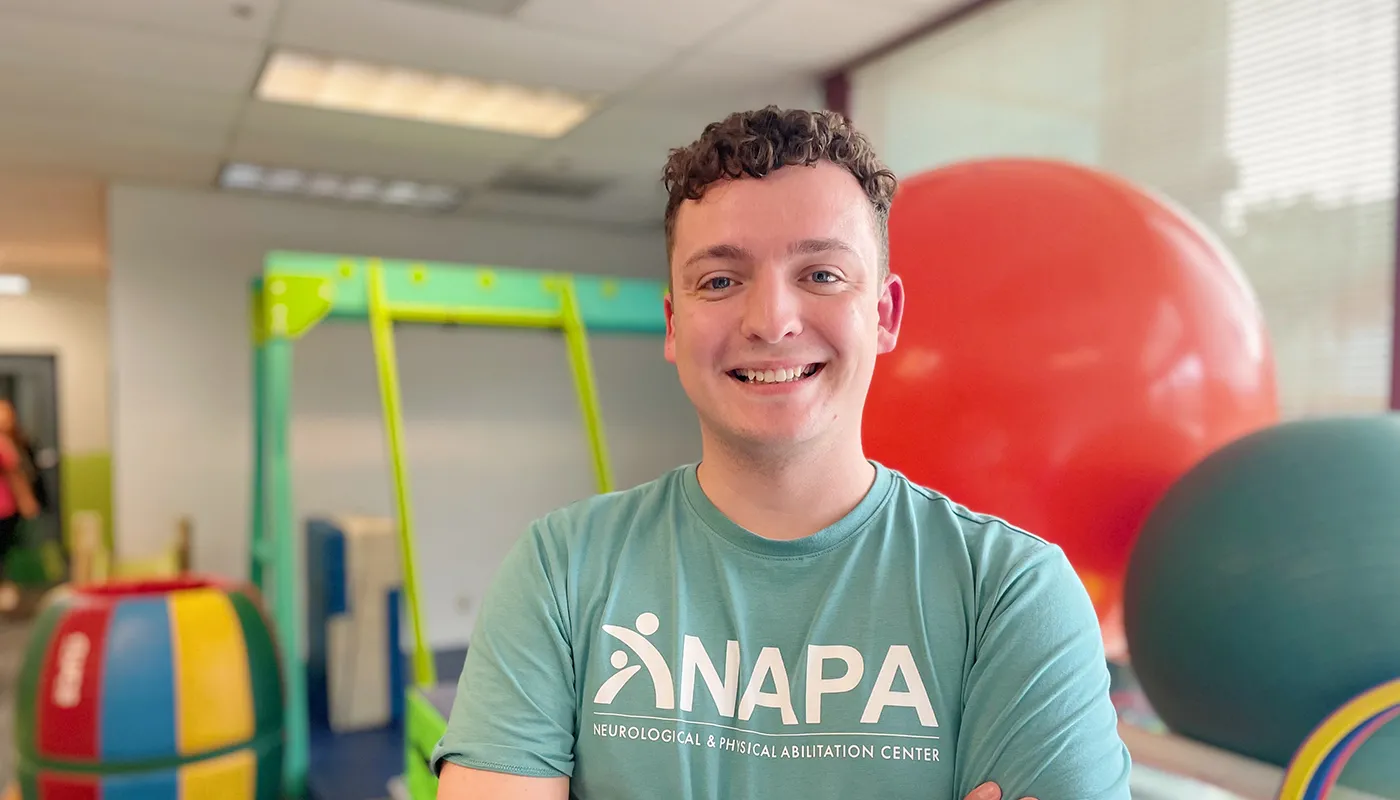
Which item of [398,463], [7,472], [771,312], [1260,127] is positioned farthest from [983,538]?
[7,472]

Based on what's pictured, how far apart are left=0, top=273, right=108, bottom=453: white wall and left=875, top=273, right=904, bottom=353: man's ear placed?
28.8ft

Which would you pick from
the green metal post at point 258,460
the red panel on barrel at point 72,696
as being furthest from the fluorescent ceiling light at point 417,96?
the red panel on barrel at point 72,696

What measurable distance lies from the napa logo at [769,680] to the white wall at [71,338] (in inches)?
345

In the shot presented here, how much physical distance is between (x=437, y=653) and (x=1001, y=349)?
453 centimetres

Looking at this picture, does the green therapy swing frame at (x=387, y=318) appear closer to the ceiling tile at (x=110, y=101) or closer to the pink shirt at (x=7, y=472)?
the ceiling tile at (x=110, y=101)

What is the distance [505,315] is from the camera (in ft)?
10.3

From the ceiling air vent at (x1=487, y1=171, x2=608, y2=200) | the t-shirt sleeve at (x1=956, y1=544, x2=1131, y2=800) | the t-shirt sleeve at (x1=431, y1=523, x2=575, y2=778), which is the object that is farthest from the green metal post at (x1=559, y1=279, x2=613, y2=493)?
the t-shirt sleeve at (x1=956, y1=544, x2=1131, y2=800)

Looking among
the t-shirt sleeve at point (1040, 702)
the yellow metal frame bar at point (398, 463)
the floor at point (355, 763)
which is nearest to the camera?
the t-shirt sleeve at point (1040, 702)

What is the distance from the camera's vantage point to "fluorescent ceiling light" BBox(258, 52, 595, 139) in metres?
3.37

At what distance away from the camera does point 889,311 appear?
999 millimetres

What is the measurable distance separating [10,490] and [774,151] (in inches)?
283

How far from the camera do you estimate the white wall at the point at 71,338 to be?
25.9ft

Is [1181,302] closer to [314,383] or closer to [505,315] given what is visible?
[505,315]

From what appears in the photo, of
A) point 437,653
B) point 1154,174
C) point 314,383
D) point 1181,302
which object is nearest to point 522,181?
point 314,383
